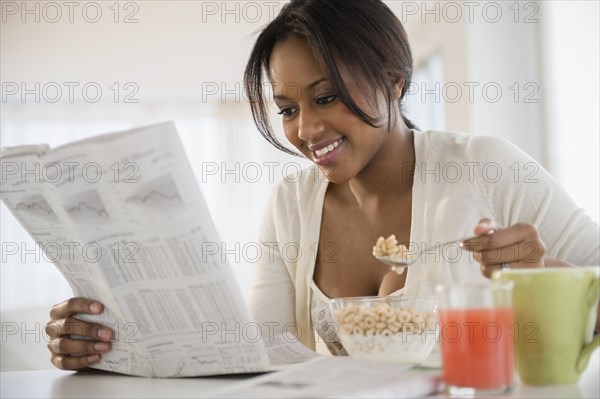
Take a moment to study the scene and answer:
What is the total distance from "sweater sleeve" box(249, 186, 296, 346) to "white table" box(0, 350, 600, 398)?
46 cm

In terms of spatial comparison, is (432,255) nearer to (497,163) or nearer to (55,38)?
(497,163)

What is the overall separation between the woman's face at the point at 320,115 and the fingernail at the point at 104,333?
587mm

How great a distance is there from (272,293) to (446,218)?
0.40 metres

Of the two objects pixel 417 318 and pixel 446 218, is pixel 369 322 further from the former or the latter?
pixel 446 218

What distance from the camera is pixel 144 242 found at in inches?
36.3

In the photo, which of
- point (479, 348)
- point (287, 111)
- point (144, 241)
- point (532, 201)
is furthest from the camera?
point (287, 111)

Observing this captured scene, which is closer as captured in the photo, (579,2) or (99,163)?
(99,163)

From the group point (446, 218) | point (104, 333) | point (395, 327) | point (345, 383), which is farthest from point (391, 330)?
point (446, 218)

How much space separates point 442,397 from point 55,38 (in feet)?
17.1

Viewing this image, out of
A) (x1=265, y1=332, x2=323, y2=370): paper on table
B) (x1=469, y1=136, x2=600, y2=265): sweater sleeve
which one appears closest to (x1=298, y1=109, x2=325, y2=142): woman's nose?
(x1=469, y1=136, x2=600, y2=265): sweater sleeve

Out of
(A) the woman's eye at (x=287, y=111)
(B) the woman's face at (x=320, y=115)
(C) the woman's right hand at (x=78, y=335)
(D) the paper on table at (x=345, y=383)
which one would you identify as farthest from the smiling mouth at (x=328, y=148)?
(D) the paper on table at (x=345, y=383)

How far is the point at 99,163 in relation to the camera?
34.5 inches

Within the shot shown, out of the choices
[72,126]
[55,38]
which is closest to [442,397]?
[55,38]

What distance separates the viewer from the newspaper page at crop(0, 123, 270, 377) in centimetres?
86
